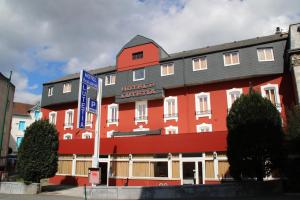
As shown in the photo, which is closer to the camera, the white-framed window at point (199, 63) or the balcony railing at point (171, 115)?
the white-framed window at point (199, 63)

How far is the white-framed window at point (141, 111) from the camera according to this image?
87.0ft

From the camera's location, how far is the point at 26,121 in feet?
161

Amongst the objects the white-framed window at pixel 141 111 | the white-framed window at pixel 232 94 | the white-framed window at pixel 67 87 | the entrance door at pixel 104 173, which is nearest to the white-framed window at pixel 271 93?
the white-framed window at pixel 232 94

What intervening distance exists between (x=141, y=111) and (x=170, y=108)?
9.41 ft

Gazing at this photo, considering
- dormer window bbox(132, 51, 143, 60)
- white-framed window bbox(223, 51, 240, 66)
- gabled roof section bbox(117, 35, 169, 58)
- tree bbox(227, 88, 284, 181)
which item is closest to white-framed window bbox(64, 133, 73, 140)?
gabled roof section bbox(117, 35, 169, 58)

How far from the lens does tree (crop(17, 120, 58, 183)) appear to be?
18.0m

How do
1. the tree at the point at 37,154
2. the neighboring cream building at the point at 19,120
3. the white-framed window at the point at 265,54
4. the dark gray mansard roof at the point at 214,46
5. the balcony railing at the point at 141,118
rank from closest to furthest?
the tree at the point at 37,154
the white-framed window at the point at 265,54
the dark gray mansard roof at the point at 214,46
the balcony railing at the point at 141,118
the neighboring cream building at the point at 19,120

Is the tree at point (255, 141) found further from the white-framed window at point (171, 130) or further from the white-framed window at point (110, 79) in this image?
the white-framed window at point (110, 79)

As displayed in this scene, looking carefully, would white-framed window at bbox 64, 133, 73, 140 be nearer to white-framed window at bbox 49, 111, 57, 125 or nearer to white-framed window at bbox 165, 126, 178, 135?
white-framed window at bbox 49, 111, 57, 125

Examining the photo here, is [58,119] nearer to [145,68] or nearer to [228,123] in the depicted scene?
[145,68]

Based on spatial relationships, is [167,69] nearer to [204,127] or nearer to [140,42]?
[140,42]

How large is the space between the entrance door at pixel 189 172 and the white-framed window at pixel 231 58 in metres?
8.89

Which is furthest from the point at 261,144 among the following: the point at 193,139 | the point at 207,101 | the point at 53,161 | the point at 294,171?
the point at 53,161

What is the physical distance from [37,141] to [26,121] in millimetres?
33586
